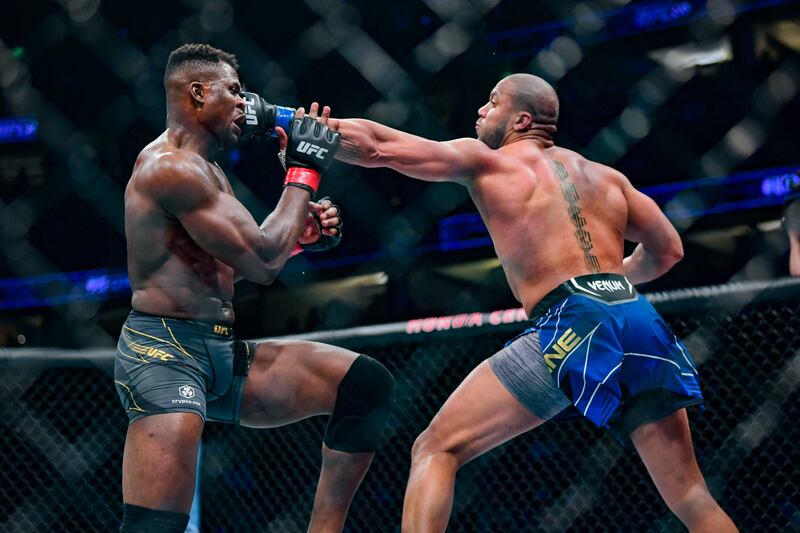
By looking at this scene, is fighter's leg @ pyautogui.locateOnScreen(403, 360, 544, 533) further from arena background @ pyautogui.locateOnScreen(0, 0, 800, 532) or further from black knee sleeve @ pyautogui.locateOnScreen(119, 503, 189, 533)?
arena background @ pyautogui.locateOnScreen(0, 0, 800, 532)

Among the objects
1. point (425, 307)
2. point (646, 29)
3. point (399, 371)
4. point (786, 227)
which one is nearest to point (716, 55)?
point (646, 29)

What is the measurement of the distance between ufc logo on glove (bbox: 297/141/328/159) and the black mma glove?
120 millimetres

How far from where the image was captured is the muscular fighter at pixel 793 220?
291 cm

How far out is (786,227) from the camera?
3027 mm

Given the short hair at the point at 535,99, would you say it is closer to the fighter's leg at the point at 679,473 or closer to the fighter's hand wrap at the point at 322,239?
the fighter's hand wrap at the point at 322,239

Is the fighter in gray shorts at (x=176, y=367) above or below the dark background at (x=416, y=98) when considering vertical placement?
above

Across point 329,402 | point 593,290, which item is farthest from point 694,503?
point 329,402

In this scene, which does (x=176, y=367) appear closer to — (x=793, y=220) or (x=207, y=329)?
(x=207, y=329)

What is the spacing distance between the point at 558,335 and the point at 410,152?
58 cm

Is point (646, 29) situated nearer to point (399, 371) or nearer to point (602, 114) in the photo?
point (602, 114)

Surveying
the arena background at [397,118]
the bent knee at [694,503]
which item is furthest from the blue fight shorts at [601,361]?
the arena background at [397,118]

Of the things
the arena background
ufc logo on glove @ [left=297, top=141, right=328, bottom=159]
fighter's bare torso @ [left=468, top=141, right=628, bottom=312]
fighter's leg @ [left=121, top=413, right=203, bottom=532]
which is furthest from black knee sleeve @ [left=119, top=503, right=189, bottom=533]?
the arena background

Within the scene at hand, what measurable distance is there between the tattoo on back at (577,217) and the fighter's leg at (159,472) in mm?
992

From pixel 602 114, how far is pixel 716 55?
0.85 m
